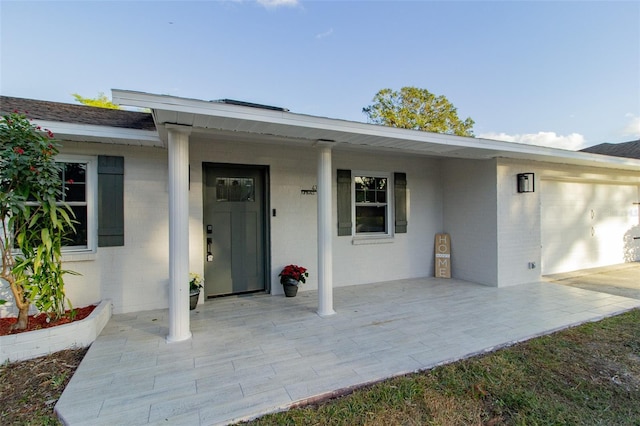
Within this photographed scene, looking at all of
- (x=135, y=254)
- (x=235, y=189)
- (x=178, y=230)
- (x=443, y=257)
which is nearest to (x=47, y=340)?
(x=135, y=254)

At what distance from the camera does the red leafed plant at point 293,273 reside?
4.76 metres

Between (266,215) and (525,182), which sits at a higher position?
(525,182)

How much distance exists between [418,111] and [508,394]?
17573 mm

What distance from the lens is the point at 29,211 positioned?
2834 mm

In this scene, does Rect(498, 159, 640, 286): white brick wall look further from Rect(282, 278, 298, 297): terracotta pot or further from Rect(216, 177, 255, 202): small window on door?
Rect(216, 177, 255, 202): small window on door

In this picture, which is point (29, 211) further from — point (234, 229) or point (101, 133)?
point (234, 229)

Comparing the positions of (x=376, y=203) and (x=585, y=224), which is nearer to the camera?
(x=376, y=203)

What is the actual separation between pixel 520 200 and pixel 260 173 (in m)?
4.84

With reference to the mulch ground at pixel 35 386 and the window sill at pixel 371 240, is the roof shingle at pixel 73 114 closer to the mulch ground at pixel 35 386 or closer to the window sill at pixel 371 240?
the mulch ground at pixel 35 386

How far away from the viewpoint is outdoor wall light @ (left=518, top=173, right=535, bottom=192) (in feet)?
17.8

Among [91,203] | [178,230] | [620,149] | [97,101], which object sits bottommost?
[178,230]

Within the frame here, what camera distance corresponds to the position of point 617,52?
24.5 ft

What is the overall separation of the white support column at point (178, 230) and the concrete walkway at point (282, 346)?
238 mm

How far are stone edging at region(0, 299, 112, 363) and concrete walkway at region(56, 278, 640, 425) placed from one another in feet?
0.64
